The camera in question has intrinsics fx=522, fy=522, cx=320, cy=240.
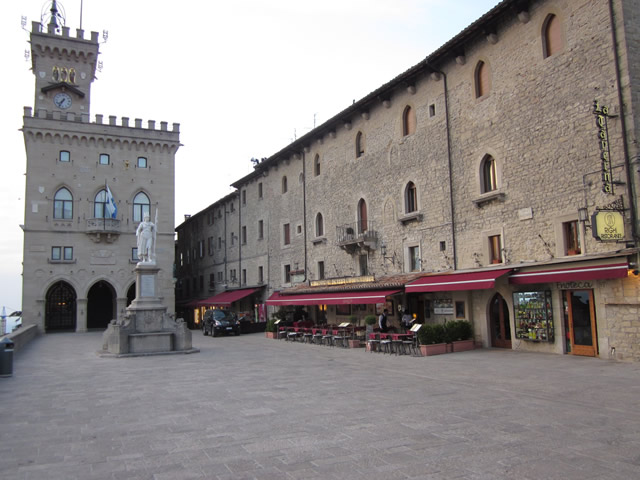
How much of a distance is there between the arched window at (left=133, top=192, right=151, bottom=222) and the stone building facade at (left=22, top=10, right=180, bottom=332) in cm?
7

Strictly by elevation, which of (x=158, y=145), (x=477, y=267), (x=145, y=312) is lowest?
(x=145, y=312)

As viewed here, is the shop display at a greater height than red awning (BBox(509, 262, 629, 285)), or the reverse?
red awning (BBox(509, 262, 629, 285))

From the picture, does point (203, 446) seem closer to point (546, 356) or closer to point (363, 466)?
point (363, 466)

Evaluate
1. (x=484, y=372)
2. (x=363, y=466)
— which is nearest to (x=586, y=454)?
(x=363, y=466)

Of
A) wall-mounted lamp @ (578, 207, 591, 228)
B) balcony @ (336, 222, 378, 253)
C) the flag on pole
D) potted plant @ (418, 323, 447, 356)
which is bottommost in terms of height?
potted plant @ (418, 323, 447, 356)

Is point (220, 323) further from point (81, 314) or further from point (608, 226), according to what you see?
point (608, 226)

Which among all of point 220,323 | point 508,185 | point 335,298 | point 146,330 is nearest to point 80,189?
point 220,323

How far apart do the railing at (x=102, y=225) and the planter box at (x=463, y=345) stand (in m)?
28.4

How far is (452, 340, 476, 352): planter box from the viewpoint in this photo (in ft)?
59.0

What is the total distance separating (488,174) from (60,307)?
1448 inches

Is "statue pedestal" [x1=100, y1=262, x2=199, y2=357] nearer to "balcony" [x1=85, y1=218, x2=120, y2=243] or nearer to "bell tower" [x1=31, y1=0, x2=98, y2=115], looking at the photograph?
"balcony" [x1=85, y1=218, x2=120, y2=243]

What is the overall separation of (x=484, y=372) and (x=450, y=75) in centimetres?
1251

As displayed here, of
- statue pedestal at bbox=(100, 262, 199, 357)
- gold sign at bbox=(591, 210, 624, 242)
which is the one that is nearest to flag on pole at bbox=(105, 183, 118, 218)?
statue pedestal at bbox=(100, 262, 199, 357)

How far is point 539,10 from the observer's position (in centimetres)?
1666
